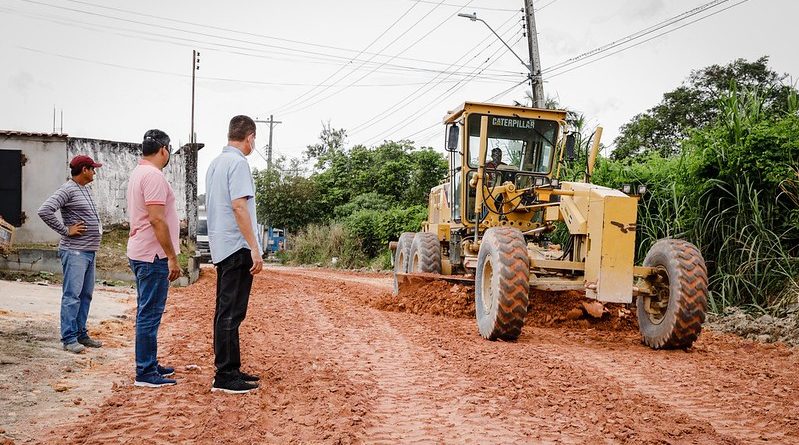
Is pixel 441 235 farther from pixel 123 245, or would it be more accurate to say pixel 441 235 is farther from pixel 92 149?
pixel 92 149

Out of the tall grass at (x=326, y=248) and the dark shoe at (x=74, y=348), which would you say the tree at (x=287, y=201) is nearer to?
the tall grass at (x=326, y=248)

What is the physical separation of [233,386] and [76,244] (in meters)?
2.51

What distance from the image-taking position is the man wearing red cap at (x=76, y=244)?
20.0 feet

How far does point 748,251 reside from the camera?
8891mm

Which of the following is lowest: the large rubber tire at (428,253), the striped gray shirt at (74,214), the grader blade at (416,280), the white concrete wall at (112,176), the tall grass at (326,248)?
the tall grass at (326,248)

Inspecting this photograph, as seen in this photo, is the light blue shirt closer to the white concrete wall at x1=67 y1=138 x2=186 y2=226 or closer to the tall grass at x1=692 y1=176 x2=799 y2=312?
the tall grass at x1=692 y1=176 x2=799 y2=312

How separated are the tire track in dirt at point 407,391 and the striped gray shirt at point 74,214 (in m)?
2.43

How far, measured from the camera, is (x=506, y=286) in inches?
280

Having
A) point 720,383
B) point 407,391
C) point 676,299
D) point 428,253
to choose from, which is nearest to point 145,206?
point 407,391

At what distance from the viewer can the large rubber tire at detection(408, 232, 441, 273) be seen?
10906 millimetres

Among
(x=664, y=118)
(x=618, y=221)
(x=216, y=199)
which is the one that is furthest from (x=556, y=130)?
(x=664, y=118)

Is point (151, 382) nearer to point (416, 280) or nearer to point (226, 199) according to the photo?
point (226, 199)

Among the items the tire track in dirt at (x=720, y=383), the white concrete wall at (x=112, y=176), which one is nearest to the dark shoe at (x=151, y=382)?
the tire track in dirt at (x=720, y=383)

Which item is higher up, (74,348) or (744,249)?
(744,249)
